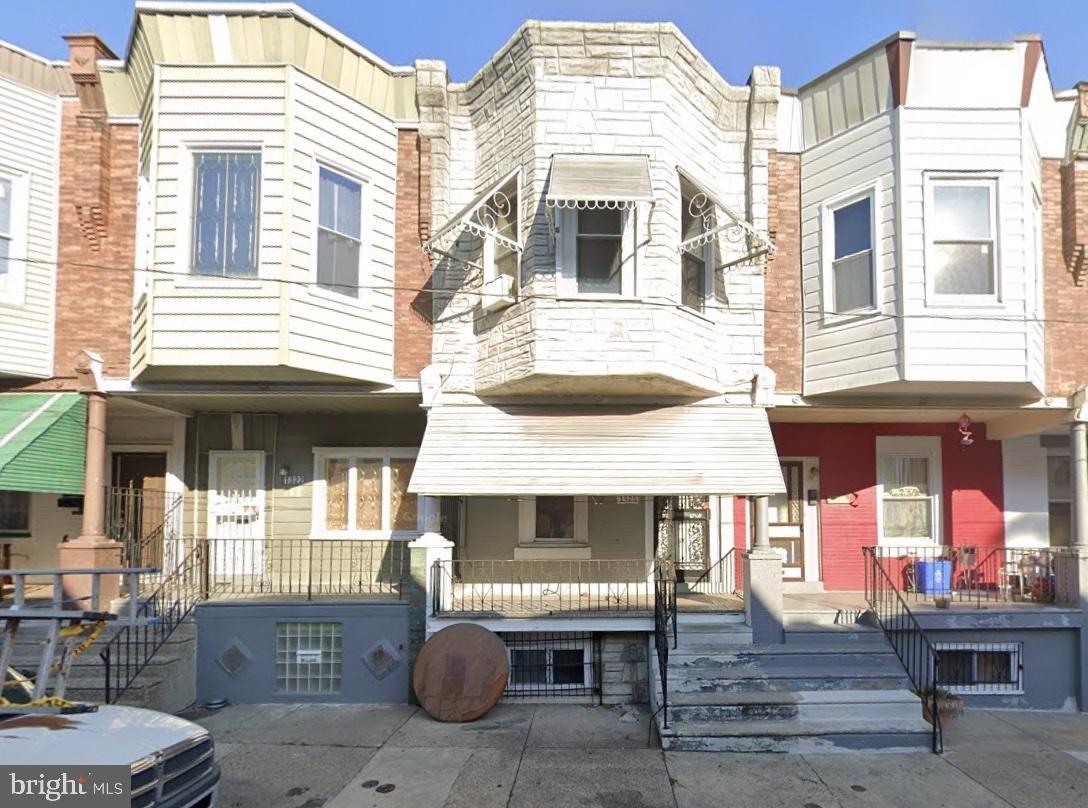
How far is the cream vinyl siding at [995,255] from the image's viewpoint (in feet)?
29.1

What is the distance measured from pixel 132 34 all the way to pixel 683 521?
10.4 metres

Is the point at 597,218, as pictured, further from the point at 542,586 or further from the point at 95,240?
the point at 95,240

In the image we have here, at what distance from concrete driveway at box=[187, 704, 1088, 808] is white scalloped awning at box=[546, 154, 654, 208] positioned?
6044mm

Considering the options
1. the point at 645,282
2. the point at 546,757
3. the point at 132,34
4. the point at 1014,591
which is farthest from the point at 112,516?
the point at 1014,591

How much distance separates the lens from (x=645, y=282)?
8781 mm

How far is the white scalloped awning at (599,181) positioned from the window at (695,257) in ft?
3.87

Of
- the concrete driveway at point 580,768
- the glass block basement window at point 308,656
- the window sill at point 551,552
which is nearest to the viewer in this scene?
the concrete driveway at point 580,768

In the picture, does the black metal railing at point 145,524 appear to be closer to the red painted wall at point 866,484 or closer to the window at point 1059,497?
the red painted wall at point 866,484

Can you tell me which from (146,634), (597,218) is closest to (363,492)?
(146,634)

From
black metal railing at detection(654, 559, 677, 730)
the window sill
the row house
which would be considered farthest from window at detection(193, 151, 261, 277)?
black metal railing at detection(654, 559, 677, 730)

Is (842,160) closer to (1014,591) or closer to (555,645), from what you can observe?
(1014,591)

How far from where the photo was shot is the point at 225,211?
29.3ft

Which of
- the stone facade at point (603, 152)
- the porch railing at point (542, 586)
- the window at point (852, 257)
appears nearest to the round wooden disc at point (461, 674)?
the porch railing at point (542, 586)

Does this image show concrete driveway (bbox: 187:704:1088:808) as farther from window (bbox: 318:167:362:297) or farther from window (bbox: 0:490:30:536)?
window (bbox: 0:490:30:536)
